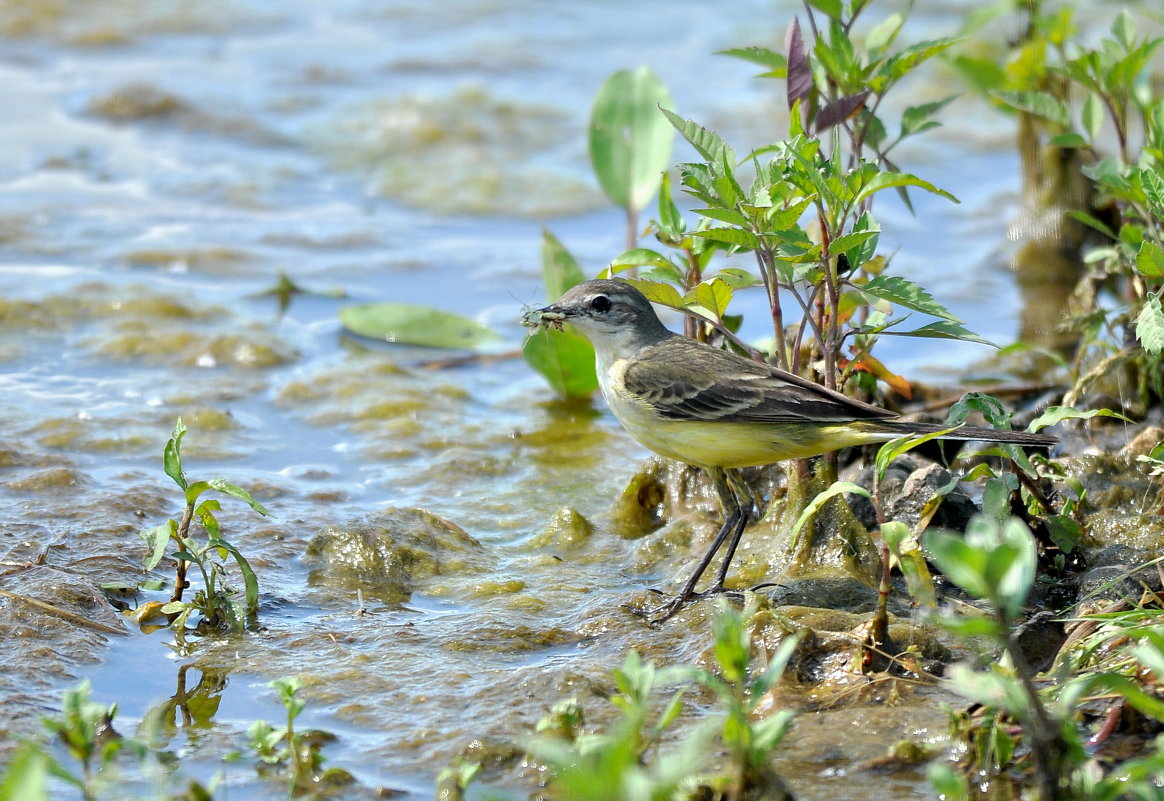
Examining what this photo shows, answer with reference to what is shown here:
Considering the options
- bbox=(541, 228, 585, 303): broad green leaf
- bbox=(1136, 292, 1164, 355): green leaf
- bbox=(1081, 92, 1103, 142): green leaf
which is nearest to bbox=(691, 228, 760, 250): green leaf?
bbox=(1136, 292, 1164, 355): green leaf

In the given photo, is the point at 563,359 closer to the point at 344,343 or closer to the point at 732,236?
the point at 344,343

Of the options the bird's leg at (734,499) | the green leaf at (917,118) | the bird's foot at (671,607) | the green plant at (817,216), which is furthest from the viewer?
the green leaf at (917,118)

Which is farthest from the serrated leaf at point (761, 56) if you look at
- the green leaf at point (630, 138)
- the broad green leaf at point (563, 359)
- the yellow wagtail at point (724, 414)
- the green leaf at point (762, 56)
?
the broad green leaf at point (563, 359)

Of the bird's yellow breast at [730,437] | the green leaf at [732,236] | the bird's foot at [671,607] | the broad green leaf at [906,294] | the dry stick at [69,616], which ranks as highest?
the green leaf at [732,236]

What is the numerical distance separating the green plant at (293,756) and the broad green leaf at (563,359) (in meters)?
3.92

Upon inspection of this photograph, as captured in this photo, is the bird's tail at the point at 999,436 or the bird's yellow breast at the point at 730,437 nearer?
the bird's tail at the point at 999,436

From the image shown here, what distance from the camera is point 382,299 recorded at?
9602mm

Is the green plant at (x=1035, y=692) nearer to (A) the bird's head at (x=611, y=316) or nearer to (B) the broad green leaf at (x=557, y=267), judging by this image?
(A) the bird's head at (x=611, y=316)

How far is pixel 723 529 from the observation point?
5953mm

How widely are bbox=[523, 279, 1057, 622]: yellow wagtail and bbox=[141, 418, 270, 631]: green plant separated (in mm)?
1688

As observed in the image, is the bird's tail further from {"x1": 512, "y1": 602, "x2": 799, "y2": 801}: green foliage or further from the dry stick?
the dry stick

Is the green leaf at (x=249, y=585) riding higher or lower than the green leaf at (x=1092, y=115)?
lower

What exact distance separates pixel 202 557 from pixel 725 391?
227 cm

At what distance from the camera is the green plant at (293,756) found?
4.13 metres
